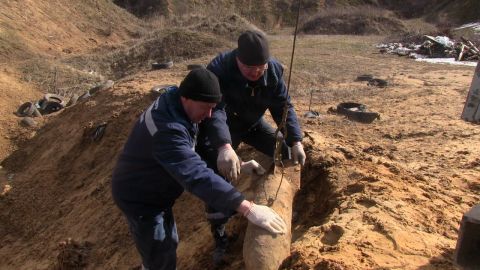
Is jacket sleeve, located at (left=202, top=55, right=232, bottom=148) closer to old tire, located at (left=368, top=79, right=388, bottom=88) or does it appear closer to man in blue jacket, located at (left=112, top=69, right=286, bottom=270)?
man in blue jacket, located at (left=112, top=69, right=286, bottom=270)

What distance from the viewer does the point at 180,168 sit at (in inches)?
110

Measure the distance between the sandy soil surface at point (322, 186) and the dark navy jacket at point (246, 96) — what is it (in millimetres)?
611

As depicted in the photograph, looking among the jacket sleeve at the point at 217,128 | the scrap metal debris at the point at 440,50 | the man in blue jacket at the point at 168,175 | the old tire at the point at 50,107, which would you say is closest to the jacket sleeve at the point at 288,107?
the jacket sleeve at the point at 217,128

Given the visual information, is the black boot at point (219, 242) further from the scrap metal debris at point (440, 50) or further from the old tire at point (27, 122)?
the scrap metal debris at point (440, 50)

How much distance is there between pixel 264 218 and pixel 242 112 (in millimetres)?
1507

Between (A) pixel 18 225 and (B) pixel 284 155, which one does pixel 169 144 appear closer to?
(B) pixel 284 155

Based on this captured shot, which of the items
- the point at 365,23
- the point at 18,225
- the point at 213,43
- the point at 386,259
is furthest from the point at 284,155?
the point at 365,23

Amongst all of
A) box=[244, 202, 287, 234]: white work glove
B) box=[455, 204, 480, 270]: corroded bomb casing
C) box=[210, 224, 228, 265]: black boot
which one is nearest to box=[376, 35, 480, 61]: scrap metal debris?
box=[210, 224, 228, 265]: black boot

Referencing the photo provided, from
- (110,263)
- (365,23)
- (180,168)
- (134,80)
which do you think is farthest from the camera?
(365,23)

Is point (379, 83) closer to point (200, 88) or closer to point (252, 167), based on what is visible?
point (252, 167)

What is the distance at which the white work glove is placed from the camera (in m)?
2.88

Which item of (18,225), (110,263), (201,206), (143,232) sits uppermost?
(143,232)

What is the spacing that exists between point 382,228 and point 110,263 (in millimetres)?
2916

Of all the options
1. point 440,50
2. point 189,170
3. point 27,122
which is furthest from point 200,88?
point 440,50
